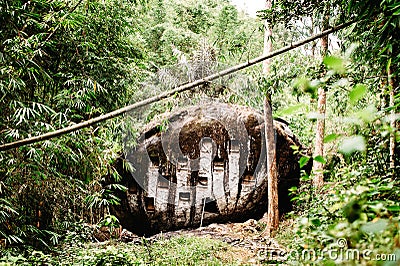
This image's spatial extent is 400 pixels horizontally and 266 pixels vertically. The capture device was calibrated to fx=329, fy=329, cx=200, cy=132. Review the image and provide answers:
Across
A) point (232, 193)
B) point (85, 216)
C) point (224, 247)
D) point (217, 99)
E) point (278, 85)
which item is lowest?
point (224, 247)

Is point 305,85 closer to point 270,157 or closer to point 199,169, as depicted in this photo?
Result: point 270,157

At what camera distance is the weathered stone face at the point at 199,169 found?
664cm

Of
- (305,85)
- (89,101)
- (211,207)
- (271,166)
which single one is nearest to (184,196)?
(211,207)

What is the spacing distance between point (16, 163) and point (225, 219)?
448cm

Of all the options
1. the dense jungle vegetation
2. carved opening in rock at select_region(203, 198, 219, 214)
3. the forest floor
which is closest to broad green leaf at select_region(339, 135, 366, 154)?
the dense jungle vegetation

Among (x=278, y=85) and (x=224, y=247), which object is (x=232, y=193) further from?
(x=278, y=85)

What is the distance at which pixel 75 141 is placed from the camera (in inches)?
150

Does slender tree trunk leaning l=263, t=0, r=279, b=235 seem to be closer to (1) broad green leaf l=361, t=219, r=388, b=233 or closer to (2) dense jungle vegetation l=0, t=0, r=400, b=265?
(2) dense jungle vegetation l=0, t=0, r=400, b=265

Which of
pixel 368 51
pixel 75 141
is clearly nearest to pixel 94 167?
pixel 75 141

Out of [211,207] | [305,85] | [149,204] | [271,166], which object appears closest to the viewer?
[305,85]

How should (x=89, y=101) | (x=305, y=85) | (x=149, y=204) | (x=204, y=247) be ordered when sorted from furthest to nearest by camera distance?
1. (x=149, y=204)
2. (x=204, y=247)
3. (x=89, y=101)
4. (x=305, y=85)

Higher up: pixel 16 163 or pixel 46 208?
pixel 16 163

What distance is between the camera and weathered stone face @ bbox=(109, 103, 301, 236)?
664 cm

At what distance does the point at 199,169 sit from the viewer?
6.78 metres
